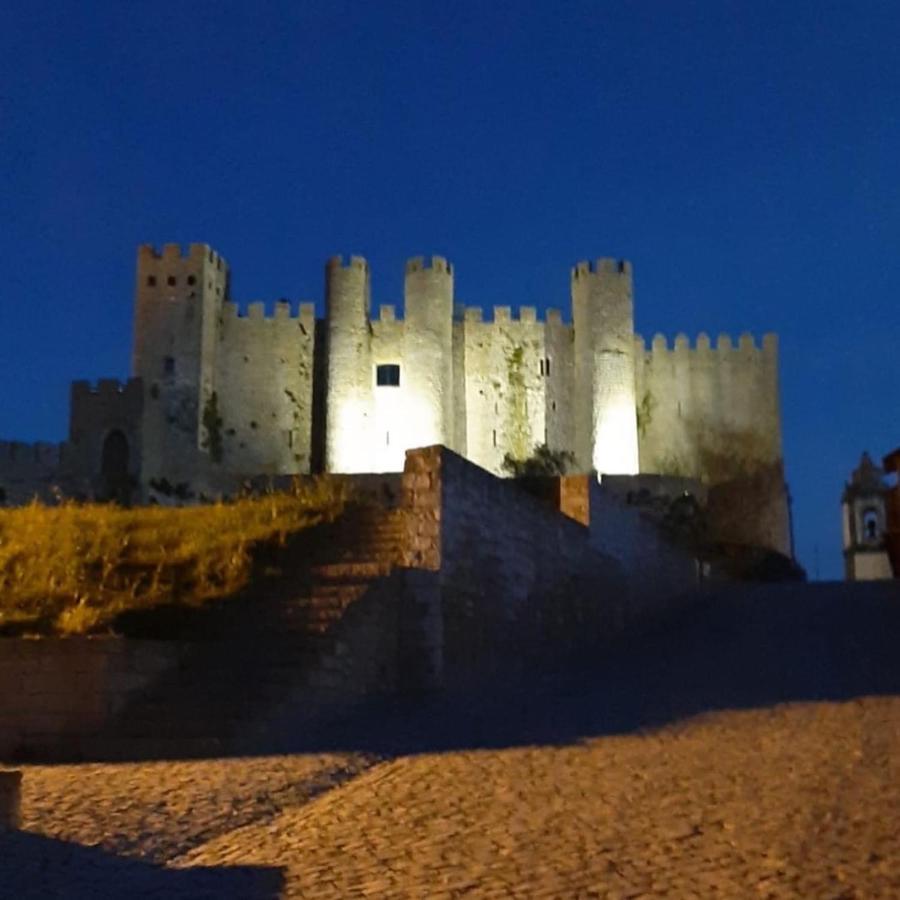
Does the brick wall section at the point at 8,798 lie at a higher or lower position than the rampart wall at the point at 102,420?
lower

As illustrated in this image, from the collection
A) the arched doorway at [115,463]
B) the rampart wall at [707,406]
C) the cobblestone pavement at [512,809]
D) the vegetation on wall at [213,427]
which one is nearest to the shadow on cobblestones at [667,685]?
the cobblestone pavement at [512,809]

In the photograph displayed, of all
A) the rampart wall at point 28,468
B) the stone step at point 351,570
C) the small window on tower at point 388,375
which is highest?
the small window on tower at point 388,375

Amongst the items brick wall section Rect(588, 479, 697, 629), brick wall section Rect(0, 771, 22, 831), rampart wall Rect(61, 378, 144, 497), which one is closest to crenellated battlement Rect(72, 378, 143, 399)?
rampart wall Rect(61, 378, 144, 497)

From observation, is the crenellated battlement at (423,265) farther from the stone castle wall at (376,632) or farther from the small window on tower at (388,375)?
the stone castle wall at (376,632)

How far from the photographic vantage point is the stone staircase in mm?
8531

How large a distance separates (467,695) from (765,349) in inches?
1543

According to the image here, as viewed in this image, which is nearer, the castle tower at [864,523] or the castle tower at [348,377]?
the castle tower at [864,523]

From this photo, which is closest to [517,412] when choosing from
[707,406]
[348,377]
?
[348,377]

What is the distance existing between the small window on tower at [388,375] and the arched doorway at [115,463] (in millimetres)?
9284

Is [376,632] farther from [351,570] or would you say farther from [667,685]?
[667,685]

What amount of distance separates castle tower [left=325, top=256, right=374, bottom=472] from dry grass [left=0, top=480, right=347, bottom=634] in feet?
98.9

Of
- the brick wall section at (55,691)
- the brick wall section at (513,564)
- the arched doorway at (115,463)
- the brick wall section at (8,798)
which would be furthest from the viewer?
the arched doorway at (115,463)

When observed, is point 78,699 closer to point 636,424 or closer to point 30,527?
point 30,527

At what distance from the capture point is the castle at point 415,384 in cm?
4334
